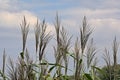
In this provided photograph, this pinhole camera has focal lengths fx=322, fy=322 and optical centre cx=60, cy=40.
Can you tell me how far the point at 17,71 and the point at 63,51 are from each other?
2.67ft

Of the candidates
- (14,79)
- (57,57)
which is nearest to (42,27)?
(57,57)

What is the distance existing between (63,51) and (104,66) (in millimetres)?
2386

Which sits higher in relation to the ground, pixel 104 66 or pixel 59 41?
pixel 59 41

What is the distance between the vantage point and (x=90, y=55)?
19.9ft

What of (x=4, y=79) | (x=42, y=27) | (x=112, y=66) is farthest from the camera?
(x=112, y=66)

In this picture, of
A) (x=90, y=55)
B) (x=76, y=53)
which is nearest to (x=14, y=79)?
(x=76, y=53)

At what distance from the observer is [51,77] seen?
17.9 feet

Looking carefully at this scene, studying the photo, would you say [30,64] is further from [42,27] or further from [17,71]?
[42,27]

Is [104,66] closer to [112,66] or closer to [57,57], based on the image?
[112,66]

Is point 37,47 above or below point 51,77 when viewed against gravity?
above

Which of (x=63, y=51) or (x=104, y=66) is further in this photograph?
(x=104, y=66)

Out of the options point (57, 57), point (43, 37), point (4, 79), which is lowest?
point (4, 79)

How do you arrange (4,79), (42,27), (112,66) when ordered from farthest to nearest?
(112,66), (4,79), (42,27)

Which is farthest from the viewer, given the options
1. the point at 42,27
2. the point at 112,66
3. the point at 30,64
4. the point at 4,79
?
the point at 112,66
